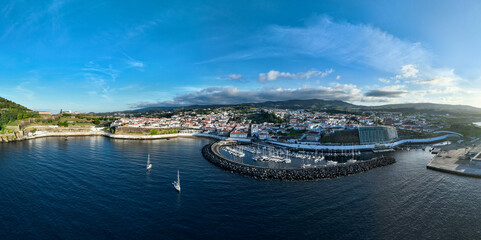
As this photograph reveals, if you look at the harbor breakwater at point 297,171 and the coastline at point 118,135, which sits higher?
the coastline at point 118,135

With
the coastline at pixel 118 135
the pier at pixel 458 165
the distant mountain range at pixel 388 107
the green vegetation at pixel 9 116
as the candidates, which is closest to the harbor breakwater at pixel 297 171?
the pier at pixel 458 165

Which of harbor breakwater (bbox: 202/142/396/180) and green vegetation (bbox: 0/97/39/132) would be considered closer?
harbor breakwater (bbox: 202/142/396/180)

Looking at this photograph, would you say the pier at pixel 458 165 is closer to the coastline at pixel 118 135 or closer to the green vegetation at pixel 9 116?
the coastline at pixel 118 135

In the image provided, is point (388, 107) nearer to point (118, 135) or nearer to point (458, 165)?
point (458, 165)

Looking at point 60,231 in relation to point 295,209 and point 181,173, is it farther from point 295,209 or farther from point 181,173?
point 295,209

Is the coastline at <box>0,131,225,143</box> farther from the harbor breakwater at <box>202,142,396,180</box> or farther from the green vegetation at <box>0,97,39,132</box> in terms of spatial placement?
the harbor breakwater at <box>202,142,396,180</box>

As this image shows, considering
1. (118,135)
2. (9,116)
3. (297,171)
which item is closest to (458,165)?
(297,171)

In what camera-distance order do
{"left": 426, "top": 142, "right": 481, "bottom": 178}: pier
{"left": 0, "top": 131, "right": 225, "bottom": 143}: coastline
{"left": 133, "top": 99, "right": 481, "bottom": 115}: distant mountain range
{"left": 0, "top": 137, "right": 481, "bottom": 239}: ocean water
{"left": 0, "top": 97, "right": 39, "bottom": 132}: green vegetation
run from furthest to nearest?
{"left": 133, "top": 99, "right": 481, "bottom": 115}: distant mountain range → {"left": 0, "top": 131, "right": 225, "bottom": 143}: coastline → {"left": 0, "top": 97, "right": 39, "bottom": 132}: green vegetation → {"left": 426, "top": 142, "right": 481, "bottom": 178}: pier → {"left": 0, "top": 137, "right": 481, "bottom": 239}: ocean water

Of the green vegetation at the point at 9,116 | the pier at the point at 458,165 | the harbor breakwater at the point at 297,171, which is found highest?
the green vegetation at the point at 9,116

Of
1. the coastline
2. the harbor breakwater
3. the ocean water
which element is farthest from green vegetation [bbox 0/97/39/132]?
the harbor breakwater
